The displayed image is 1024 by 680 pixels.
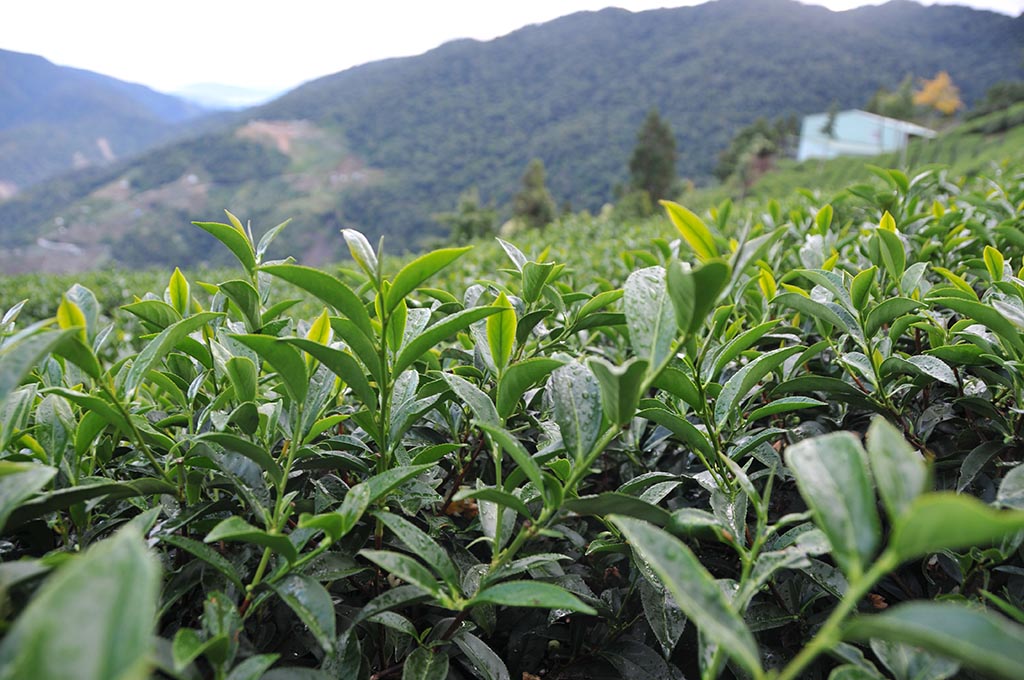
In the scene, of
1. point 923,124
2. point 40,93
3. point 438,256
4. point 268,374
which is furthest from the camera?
point 40,93

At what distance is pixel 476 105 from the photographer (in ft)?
234

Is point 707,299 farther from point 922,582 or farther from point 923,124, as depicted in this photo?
point 923,124

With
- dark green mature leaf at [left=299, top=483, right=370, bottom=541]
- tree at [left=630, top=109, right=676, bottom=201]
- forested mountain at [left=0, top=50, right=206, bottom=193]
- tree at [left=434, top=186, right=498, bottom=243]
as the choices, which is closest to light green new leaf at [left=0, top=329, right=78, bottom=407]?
dark green mature leaf at [left=299, top=483, right=370, bottom=541]

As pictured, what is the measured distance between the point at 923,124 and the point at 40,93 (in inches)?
4800

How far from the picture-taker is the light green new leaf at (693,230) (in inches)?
21.2

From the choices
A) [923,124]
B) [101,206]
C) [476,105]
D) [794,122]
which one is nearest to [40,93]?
[101,206]

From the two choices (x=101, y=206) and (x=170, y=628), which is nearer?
(x=170, y=628)

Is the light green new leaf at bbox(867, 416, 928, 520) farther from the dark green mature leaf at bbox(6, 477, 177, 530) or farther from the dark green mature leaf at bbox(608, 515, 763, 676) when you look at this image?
the dark green mature leaf at bbox(6, 477, 177, 530)

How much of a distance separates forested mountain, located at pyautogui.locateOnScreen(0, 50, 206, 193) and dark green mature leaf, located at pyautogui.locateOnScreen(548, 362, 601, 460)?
103m

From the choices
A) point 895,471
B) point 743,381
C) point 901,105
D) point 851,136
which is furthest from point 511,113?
point 895,471

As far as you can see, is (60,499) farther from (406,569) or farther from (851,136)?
(851,136)

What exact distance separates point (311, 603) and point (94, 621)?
22cm

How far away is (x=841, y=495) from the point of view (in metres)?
0.38

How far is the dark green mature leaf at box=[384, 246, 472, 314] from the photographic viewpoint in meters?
0.55
